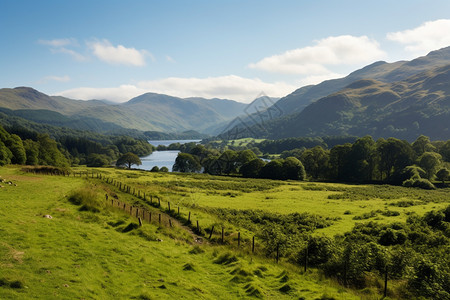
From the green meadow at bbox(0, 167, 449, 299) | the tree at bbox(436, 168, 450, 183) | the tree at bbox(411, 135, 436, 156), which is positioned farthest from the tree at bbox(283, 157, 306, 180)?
the green meadow at bbox(0, 167, 449, 299)

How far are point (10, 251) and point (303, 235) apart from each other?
91.8 feet

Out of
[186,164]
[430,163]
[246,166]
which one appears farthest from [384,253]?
[186,164]

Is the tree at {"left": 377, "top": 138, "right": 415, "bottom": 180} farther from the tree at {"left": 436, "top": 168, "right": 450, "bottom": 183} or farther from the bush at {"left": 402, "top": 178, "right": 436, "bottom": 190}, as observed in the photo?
the bush at {"left": 402, "top": 178, "right": 436, "bottom": 190}

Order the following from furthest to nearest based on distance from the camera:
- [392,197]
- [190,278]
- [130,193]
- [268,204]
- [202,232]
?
[392,197] < [268,204] < [130,193] < [202,232] < [190,278]

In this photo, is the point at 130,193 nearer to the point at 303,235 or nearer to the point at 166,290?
the point at 303,235

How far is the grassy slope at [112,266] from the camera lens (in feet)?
45.9

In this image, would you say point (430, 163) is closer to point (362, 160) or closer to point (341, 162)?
point (362, 160)

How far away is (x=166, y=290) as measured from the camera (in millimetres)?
15664

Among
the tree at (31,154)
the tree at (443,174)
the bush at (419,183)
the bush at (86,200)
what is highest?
the tree at (31,154)

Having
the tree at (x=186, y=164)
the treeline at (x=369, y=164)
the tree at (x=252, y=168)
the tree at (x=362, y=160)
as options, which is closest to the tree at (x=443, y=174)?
the treeline at (x=369, y=164)

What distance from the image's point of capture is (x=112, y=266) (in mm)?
17547

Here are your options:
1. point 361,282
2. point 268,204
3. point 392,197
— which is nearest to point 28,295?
point 361,282

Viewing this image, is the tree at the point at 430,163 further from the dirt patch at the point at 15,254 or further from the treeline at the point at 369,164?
the dirt patch at the point at 15,254

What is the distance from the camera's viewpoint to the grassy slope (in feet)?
45.9
